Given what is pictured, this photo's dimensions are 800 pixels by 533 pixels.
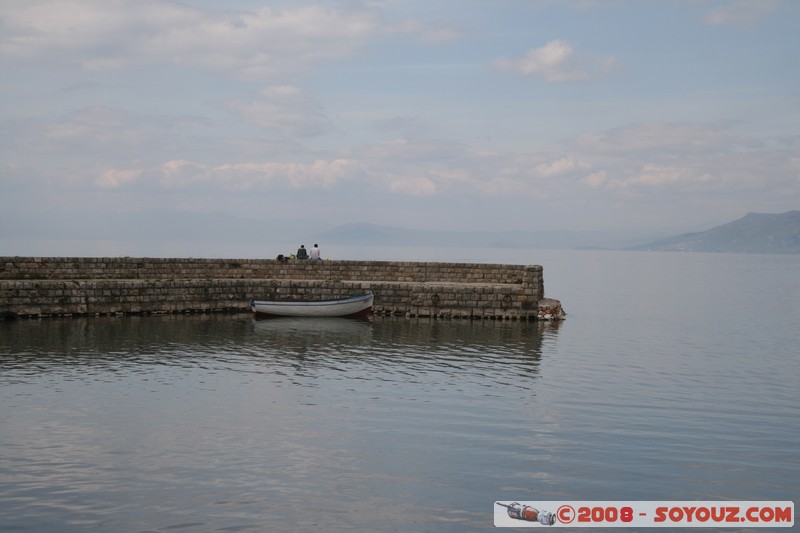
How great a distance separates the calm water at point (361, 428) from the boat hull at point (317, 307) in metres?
4.85

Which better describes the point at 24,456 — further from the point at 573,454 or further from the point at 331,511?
the point at 573,454

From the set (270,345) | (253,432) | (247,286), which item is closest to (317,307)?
(247,286)

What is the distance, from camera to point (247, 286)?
1275 inches

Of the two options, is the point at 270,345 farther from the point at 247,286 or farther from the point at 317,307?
the point at 247,286

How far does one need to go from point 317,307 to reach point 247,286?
3534mm

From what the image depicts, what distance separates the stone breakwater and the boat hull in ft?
4.43

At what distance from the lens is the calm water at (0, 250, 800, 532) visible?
31.1ft

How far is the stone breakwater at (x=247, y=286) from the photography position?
2827 cm

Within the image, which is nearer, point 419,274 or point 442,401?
point 442,401

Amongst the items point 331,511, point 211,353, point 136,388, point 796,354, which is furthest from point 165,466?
point 796,354

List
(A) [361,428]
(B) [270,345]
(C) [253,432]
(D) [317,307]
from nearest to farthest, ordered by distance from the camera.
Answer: (C) [253,432] < (A) [361,428] < (B) [270,345] < (D) [317,307]

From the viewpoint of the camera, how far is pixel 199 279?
3216 centimetres

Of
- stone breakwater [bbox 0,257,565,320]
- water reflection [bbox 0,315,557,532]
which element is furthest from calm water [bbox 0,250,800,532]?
stone breakwater [bbox 0,257,565,320]

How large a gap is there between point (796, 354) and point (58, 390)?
21.6 meters
